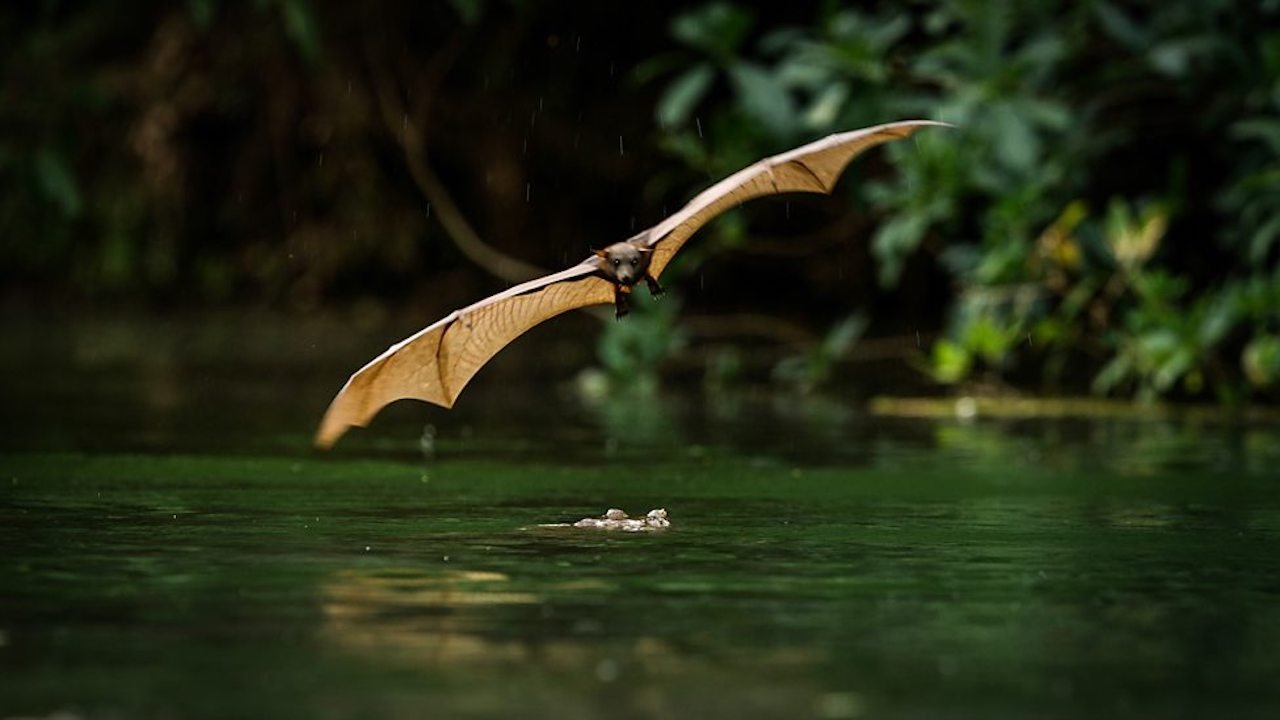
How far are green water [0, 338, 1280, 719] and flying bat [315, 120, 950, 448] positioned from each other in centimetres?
24

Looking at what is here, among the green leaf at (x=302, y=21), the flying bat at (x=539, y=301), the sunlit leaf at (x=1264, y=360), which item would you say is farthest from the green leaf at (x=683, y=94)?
the flying bat at (x=539, y=301)

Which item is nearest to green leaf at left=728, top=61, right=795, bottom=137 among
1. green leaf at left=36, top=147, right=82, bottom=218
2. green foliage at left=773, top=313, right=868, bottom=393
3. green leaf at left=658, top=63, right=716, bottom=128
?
green leaf at left=658, top=63, right=716, bottom=128

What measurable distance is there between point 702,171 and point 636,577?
19.3 feet

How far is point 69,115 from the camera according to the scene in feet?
32.4

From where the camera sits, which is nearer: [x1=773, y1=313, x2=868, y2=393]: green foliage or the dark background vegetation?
the dark background vegetation

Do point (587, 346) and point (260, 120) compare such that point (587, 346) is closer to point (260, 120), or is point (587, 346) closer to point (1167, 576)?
point (260, 120)

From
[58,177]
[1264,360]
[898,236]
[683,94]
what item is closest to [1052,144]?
[898,236]

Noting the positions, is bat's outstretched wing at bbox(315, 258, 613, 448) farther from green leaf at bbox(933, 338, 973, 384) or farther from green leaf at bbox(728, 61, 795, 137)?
green leaf at bbox(933, 338, 973, 384)

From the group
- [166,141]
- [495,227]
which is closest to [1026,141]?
[495,227]

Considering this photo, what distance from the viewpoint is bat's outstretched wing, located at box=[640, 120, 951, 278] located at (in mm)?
5203

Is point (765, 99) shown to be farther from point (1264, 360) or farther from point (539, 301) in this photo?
point (539, 301)

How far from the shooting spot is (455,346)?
5.35m

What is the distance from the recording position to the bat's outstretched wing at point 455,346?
5.11m

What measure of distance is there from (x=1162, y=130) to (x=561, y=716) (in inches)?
312
